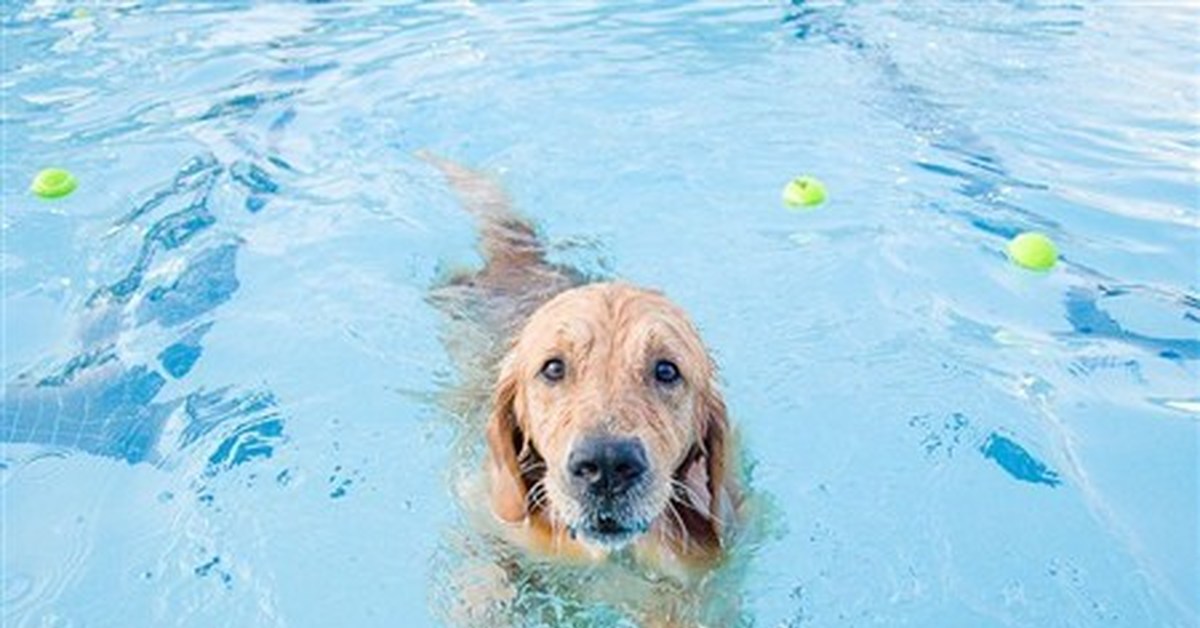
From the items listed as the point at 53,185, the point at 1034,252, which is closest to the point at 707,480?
the point at 1034,252

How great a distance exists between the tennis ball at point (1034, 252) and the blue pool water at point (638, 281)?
9 centimetres

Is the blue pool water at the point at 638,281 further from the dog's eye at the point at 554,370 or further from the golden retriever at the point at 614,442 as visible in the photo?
the dog's eye at the point at 554,370

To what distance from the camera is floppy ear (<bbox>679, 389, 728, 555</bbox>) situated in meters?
4.32

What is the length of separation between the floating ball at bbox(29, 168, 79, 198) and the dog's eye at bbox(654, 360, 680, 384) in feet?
17.8

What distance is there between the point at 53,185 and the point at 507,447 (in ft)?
15.8

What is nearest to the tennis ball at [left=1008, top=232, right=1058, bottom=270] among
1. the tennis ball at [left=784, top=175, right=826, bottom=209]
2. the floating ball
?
the tennis ball at [left=784, top=175, right=826, bottom=209]

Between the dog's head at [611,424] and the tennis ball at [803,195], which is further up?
the dog's head at [611,424]

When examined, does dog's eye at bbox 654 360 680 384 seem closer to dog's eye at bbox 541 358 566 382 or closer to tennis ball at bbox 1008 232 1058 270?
dog's eye at bbox 541 358 566 382

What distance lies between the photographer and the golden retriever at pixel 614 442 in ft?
12.2

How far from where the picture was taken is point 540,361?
13.6ft

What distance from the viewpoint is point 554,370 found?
408 centimetres

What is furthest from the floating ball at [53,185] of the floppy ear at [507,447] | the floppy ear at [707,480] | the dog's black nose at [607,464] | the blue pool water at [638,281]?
the dog's black nose at [607,464]

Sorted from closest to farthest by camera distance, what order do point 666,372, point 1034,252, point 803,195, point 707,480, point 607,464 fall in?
point 607,464 → point 666,372 → point 707,480 → point 1034,252 → point 803,195

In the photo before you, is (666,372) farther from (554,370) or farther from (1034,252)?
(1034,252)
